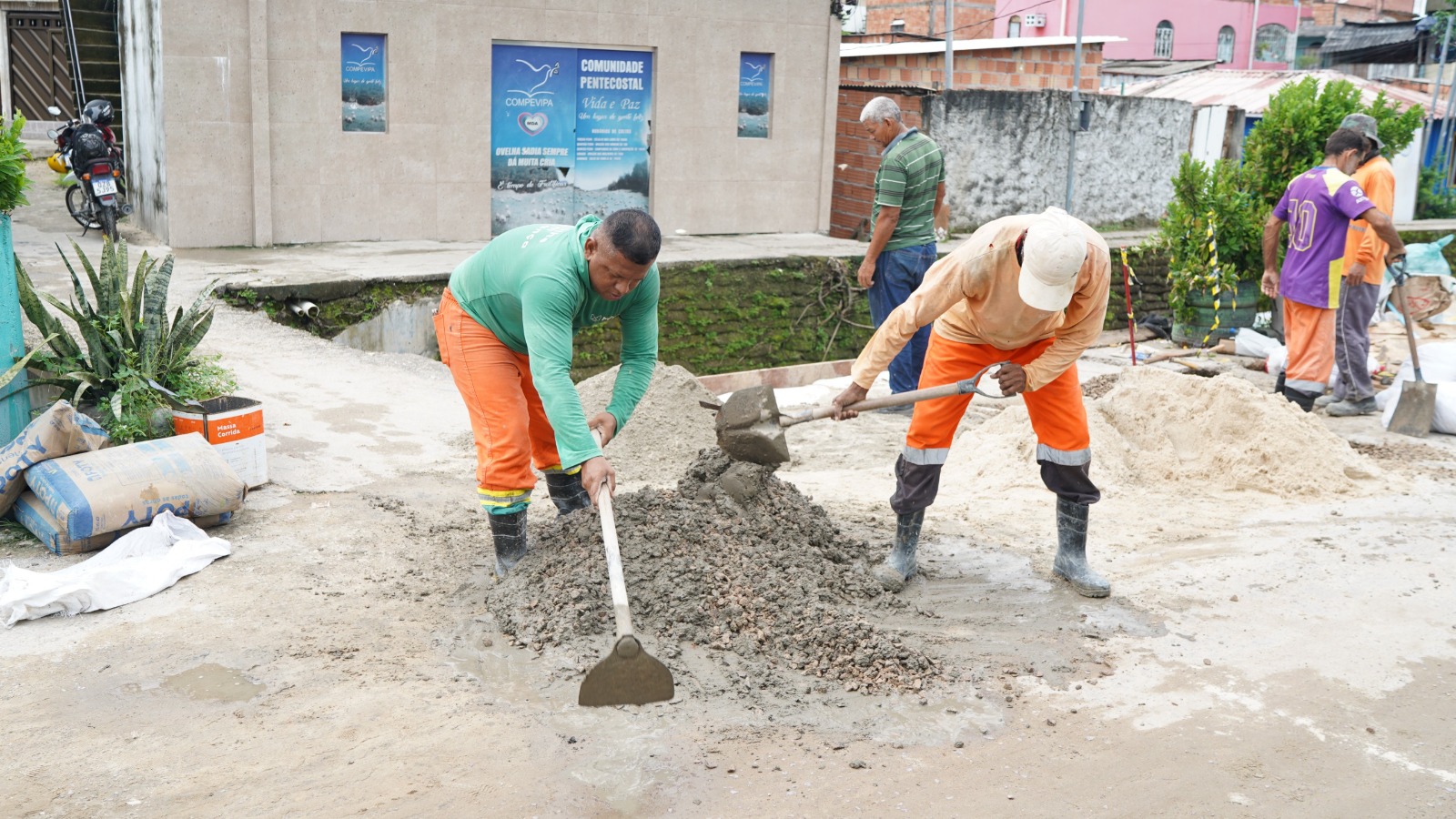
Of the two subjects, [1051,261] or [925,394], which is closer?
[1051,261]

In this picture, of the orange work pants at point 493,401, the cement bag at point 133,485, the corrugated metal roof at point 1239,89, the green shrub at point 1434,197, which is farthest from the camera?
the corrugated metal roof at point 1239,89

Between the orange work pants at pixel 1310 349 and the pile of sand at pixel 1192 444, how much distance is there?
1.08 meters

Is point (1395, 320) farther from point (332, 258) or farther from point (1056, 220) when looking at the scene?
point (332, 258)

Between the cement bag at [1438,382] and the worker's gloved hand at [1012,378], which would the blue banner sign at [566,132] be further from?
the worker's gloved hand at [1012,378]

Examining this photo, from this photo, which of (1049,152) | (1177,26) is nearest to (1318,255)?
(1049,152)

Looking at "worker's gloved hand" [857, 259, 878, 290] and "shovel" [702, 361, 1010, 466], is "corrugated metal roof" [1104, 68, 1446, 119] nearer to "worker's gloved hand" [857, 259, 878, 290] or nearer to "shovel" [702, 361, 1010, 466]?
"worker's gloved hand" [857, 259, 878, 290]

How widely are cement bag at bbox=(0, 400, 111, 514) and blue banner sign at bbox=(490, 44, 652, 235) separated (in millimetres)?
7409

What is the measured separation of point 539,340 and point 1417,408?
19.9 ft

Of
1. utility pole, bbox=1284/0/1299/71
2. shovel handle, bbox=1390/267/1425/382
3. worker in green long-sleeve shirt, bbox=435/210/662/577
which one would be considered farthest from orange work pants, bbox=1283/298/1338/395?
utility pole, bbox=1284/0/1299/71

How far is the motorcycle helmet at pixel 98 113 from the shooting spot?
10719 mm

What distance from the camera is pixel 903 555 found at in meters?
4.46

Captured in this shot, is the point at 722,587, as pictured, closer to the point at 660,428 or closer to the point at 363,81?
the point at 660,428

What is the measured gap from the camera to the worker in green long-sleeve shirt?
3477 mm

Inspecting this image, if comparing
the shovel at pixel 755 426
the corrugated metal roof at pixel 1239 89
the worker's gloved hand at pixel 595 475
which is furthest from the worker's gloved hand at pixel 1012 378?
the corrugated metal roof at pixel 1239 89
